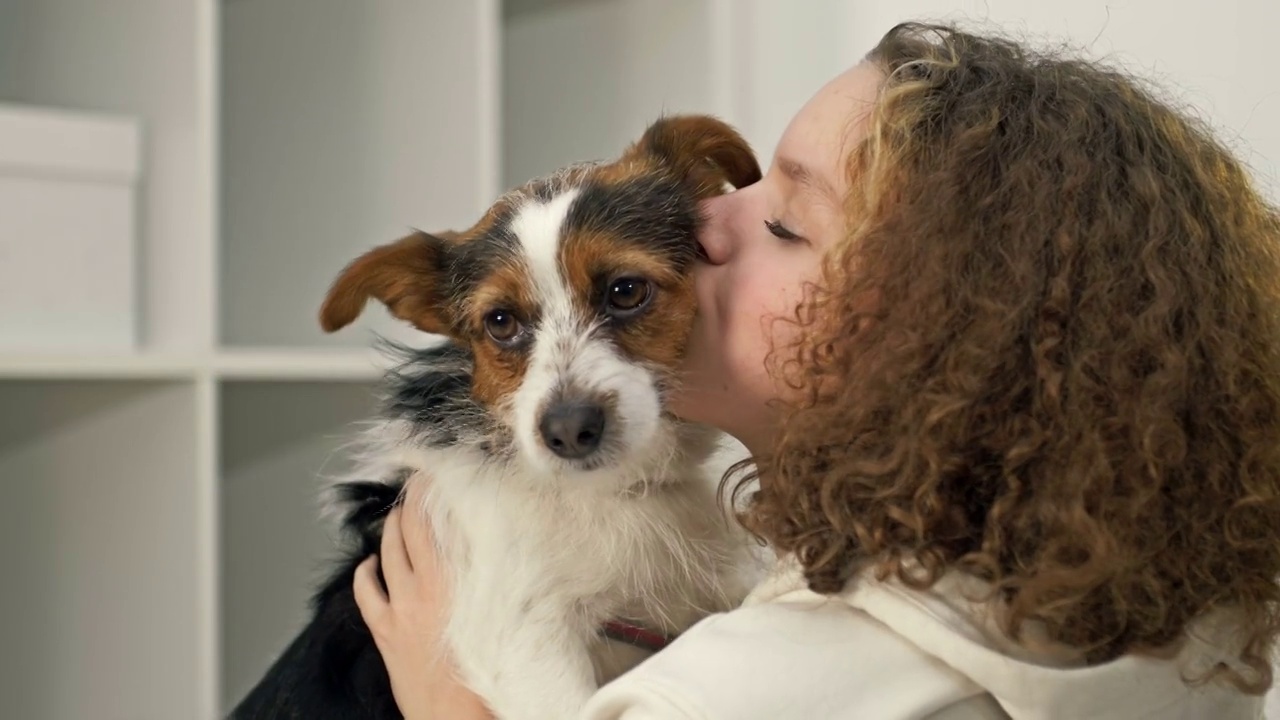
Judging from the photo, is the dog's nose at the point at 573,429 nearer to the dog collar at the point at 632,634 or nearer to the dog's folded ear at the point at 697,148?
the dog collar at the point at 632,634

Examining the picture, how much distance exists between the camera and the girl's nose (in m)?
1.32

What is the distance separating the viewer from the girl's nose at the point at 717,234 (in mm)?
1316

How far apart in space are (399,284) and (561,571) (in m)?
0.39

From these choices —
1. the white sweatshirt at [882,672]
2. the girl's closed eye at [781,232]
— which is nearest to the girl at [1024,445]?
the white sweatshirt at [882,672]

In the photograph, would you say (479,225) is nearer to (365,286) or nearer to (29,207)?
(365,286)

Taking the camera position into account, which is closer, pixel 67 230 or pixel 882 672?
pixel 882 672

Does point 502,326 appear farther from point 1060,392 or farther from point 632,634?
point 1060,392

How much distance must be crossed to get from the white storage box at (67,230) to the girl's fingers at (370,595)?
704mm

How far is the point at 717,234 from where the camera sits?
132 cm

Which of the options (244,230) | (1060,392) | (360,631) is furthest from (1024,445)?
(244,230)

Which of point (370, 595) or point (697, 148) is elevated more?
point (697, 148)

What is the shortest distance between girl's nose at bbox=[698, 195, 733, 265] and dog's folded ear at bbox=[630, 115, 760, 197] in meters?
0.08

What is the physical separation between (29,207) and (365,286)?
29.7 inches

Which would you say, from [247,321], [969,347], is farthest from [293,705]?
[247,321]
